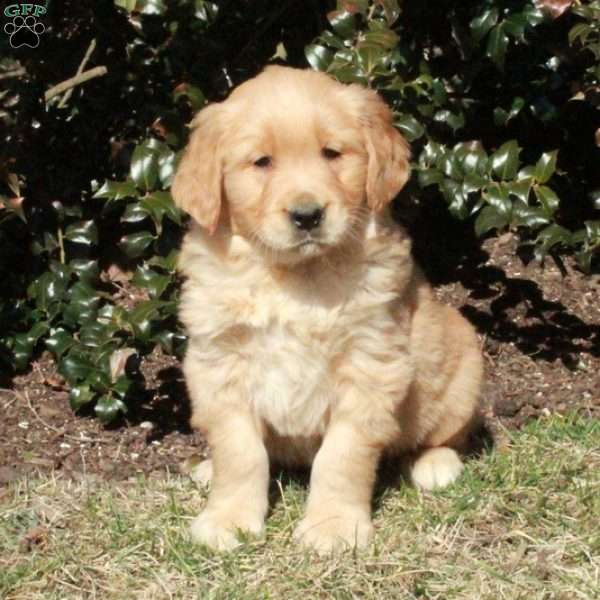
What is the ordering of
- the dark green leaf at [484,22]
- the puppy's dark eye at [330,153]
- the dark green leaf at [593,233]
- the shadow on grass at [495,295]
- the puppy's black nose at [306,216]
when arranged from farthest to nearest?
the shadow on grass at [495,295] < the dark green leaf at [593,233] < the dark green leaf at [484,22] < the puppy's dark eye at [330,153] < the puppy's black nose at [306,216]

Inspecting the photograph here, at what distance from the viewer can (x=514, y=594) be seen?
418 centimetres

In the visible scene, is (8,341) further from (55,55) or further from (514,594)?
(514,594)

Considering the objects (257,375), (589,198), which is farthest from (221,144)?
(589,198)

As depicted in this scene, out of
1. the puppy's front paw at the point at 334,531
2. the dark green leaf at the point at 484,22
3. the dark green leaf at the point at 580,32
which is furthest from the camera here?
the dark green leaf at the point at 484,22

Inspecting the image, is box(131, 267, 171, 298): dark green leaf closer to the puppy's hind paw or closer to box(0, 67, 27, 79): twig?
the puppy's hind paw

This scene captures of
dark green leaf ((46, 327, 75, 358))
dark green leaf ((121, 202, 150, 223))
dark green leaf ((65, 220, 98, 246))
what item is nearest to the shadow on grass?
dark green leaf ((121, 202, 150, 223))

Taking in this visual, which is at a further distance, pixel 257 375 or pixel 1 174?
pixel 1 174

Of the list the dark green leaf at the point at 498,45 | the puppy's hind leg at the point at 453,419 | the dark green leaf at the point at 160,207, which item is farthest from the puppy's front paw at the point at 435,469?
the dark green leaf at the point at 498,45

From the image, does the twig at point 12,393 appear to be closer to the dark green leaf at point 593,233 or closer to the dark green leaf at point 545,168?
the dark green leaf at point 545,168

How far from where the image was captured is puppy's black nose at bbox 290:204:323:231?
4.36 meters

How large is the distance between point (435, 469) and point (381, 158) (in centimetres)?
132

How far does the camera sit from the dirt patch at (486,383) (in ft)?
18.6

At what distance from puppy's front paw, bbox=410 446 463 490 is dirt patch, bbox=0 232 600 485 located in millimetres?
685

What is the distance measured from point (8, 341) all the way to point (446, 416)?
2.17m
